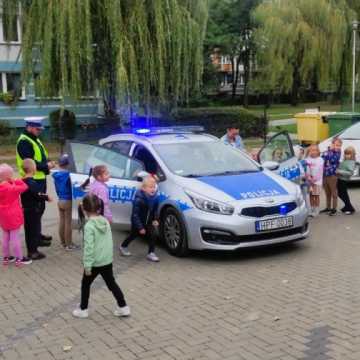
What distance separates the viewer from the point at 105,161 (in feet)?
28.5

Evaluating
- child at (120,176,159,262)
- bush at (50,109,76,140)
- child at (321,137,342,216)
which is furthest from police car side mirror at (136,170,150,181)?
bush at (50,109,76,140)

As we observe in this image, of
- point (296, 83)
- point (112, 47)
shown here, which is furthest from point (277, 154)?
point (296, 83)

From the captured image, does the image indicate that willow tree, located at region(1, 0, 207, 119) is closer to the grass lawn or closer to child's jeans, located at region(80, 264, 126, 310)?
child's jeans, located at region(80, 264, 126, 310)

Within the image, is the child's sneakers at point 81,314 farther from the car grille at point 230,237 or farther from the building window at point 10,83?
the building window at point 10,83

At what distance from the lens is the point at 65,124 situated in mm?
28922

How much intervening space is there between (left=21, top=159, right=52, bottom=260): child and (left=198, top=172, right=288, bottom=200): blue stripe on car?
2098 millimetres

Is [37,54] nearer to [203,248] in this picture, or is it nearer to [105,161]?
[105,161]

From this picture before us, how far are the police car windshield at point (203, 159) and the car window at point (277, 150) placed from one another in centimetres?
93

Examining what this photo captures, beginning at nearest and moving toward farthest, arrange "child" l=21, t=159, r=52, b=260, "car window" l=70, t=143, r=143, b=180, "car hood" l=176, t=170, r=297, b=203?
"car hood" l=176, t=170, r=297, b=203, "child" l=21, t=159, r=52, b=260, "car window" l=70, t=143, r=143, b=180

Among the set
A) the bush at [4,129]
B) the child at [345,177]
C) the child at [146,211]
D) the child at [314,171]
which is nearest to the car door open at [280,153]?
the child at [314,171]

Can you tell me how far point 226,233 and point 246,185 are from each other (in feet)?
2.61

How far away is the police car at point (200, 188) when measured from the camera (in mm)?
7273

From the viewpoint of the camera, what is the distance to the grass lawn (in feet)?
139

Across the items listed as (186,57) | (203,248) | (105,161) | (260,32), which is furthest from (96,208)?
(260,32)
